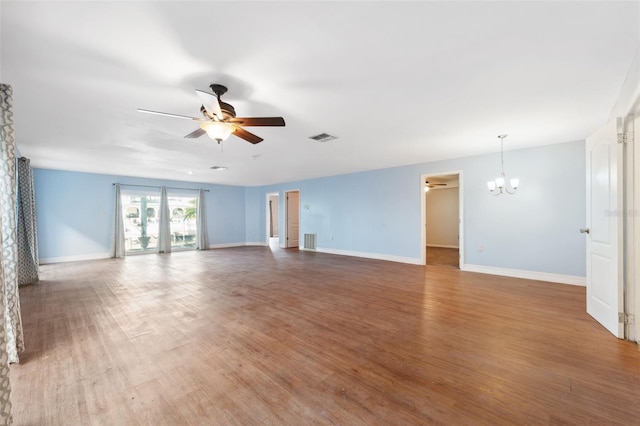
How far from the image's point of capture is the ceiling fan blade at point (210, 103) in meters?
2.11

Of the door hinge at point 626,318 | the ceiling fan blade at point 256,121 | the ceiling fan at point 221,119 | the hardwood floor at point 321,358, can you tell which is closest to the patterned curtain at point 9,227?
the hardwood floor at point 321,358

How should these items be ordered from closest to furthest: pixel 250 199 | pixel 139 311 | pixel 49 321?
pixel 49 321
pixel 139 311
pixel 250 199

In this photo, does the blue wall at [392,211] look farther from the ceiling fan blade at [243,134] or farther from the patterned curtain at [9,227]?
the patterned curtain at [9,227]

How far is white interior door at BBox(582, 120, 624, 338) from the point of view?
8.29ft

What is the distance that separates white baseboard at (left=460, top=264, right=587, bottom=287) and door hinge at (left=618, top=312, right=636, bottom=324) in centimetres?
226

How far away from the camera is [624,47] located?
1891mm

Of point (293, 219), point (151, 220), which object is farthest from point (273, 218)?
point (151, 220)

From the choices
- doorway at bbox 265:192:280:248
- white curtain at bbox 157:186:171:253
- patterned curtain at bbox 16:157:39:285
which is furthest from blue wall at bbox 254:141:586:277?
patterned curtain at bbox 16:157:39:285

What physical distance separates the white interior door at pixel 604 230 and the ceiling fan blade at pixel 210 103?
12.7ft

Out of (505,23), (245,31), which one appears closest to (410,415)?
(505,23)

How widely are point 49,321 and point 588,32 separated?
5711 millimetres

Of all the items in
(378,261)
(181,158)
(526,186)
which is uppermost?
(181,158)

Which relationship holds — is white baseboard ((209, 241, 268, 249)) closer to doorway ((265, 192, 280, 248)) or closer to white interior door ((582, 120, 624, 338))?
doorway ((265, 192, 280, 248))

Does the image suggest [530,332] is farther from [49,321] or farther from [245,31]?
[49,321]
